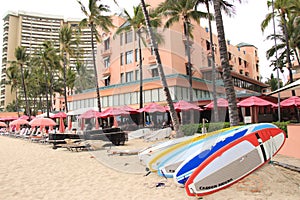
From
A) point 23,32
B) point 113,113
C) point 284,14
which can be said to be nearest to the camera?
point 113,113

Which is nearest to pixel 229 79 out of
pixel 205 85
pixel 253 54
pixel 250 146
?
pixel 250 146

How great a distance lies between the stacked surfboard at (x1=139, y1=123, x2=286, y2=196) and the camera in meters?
4.65

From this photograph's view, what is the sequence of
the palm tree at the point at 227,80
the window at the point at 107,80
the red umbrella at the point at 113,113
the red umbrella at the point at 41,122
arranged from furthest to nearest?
the window at the point at 107,80 < the red umbrella at the point at 113,113 < the red umbrella at the point at 41,122 < the palm tree at the point at 227,80

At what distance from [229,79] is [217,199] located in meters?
4.04

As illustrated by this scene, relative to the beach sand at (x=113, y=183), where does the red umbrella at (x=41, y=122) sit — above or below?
above

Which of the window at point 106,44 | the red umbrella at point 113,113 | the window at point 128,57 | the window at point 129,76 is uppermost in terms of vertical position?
the window at point 106,44

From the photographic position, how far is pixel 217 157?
4750 millimetres

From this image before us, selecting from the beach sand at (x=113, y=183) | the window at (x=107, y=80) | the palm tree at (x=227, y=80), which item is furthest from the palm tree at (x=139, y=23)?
the beach sand at (x=113, y=183)

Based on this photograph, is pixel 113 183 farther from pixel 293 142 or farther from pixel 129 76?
pixel 129 76

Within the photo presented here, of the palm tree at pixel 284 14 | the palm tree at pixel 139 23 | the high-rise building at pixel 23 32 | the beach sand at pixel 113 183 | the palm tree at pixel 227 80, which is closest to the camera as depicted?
the beach sand at pixel 113 183

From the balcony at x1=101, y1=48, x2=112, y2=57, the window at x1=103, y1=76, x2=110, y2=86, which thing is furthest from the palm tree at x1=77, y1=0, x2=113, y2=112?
the window at x1=103, y1=76, x2=110, y2=86

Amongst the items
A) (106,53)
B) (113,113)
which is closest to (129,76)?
(106,53)

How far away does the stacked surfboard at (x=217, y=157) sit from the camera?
4652mm

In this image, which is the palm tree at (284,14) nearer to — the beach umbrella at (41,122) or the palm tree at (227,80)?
the palm tree at (227,80)
